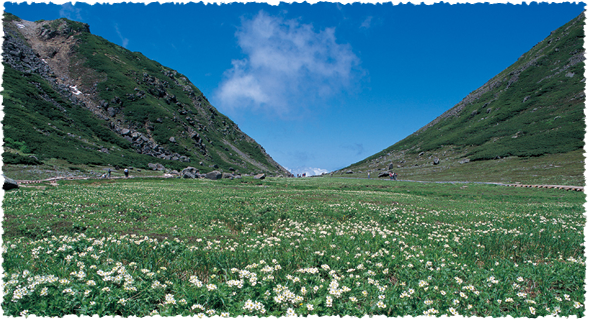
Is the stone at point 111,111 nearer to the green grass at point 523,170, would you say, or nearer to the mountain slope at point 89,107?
the mountain slope at point 89,107

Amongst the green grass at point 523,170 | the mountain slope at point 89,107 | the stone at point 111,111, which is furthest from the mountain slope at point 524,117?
the stone at point 111,111

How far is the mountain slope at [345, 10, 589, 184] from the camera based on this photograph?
318 ft

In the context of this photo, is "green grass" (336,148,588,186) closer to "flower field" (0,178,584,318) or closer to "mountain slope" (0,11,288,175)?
"flower field" (0,178,584,318)

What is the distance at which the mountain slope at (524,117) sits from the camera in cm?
9678

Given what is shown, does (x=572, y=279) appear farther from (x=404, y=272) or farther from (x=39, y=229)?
(x=39, y=229)

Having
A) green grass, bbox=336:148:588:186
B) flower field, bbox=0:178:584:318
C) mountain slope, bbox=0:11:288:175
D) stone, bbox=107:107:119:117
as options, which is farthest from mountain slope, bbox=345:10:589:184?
stone, bbox=107:107:119:117

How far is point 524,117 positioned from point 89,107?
7810 inches

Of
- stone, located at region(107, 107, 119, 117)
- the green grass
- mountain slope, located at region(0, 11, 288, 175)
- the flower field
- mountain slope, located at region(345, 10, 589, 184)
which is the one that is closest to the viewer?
the flower field

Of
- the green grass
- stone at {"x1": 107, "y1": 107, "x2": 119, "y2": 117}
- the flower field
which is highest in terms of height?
stone at {"x1": 107, "y1": 107, "x2": 119, "y2": 117}

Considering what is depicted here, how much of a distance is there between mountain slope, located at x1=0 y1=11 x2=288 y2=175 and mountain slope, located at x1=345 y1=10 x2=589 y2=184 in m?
114

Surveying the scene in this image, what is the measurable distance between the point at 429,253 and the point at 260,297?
20.7 feet

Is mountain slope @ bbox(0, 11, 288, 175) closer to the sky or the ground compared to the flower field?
closer to the sky

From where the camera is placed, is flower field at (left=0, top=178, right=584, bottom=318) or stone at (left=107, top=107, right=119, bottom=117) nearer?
flower field at (left=0, top=178, right=584, bottom=318)

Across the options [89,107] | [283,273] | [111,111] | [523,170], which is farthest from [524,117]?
[89,107]
